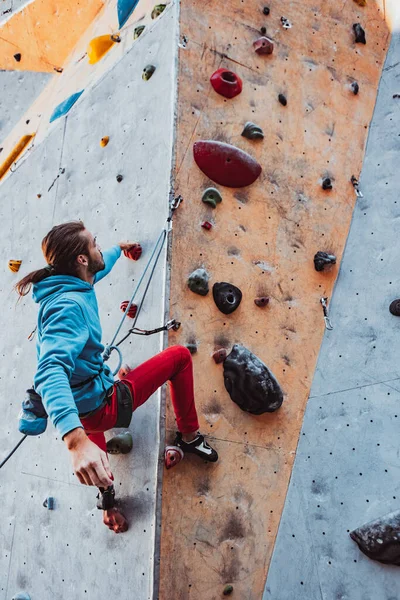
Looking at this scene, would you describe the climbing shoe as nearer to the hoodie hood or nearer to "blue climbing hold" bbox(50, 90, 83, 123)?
the hoodie hood

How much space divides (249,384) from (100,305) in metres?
0.82

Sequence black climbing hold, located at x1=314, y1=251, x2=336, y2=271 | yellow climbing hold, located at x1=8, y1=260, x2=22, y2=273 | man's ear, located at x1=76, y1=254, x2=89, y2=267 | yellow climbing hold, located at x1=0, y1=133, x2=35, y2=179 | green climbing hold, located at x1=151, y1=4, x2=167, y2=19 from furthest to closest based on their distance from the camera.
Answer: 1. yellow climbing hold, located at x1=0, y1=133, x2=35, y2=179
2. yellow climbing hold, located at x1=8, y1=260, x2=22, y2=273
3. green climbing hold, located at x1=151, y1=4, x2=167, y2=19
4. black climbing hold, located at x1=314, y1=251, x2=336, y2=271
5. man's ear, located at x1=76, y1=254, x2=89, y2=267

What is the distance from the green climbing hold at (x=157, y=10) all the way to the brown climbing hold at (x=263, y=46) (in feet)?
1.70

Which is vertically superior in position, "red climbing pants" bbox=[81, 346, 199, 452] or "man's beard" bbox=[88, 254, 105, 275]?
"man's beard" bbox=[88, 254, 105, 275]

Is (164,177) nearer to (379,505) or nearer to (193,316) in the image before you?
(193,316)

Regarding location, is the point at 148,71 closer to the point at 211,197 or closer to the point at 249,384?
the point at 211,197

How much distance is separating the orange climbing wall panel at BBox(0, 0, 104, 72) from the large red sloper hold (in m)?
2.01

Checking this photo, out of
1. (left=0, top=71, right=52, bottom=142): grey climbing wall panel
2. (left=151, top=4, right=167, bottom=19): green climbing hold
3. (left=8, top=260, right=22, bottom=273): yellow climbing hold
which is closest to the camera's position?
(left=151, top=4, right=167, bottom=19): green climbing hold

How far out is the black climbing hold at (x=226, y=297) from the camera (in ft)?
9.52

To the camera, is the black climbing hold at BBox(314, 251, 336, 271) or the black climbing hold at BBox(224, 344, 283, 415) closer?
the black climbing hold at BBox(224, 344, 283, 415)

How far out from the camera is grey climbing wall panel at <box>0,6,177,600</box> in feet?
8.57

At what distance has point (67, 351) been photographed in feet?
6.44

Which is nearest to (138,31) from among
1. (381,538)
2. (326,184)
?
(326,184)

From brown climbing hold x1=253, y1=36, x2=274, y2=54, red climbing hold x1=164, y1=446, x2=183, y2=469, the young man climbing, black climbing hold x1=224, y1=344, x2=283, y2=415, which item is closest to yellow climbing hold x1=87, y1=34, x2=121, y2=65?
brown climbing hold x1=253, y1=36, x2=274, y2=54
